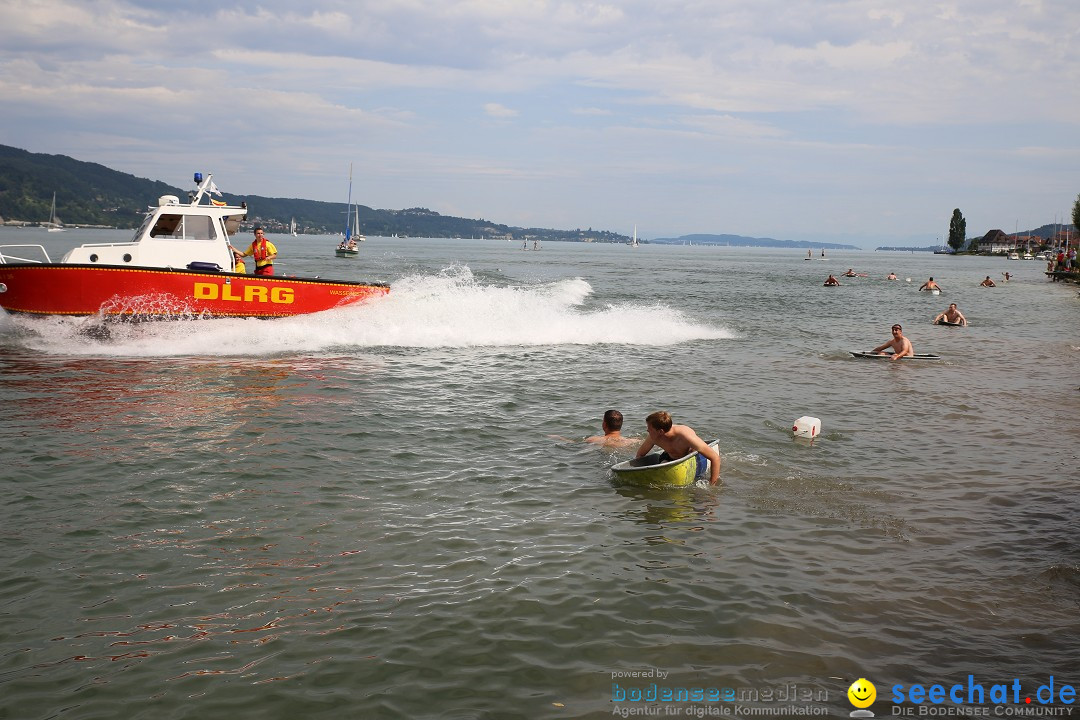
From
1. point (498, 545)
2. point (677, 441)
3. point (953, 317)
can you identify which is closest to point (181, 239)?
point (677, 441)

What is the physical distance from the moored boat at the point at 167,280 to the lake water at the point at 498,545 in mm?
1680

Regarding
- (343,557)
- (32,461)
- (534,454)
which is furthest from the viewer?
(534,454)

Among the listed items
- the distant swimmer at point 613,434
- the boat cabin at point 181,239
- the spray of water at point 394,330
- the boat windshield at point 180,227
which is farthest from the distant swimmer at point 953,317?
the boat windshield at point 180,227

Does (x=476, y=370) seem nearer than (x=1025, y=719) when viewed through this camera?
No

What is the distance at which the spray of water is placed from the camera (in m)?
18.6

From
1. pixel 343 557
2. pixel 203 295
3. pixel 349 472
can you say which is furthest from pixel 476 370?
pixel 343 557

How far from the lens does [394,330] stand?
22.5 metres

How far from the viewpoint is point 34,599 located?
6.57 m

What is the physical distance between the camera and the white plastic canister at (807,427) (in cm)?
1242

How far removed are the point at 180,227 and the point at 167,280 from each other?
163 cm

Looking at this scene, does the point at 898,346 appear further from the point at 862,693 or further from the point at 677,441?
the point at 862,693

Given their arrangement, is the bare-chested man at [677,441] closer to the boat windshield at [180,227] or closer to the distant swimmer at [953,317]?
the boat windshield at [180,227]

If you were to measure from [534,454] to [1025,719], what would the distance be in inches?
280

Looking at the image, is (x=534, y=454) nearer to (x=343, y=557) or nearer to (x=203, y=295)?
(x=343, y=557)
